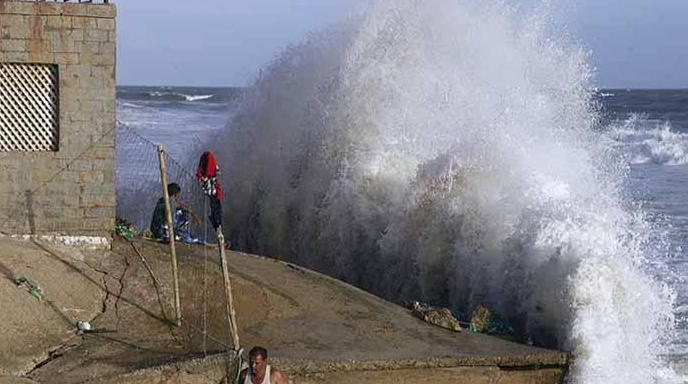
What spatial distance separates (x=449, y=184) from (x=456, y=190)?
0.15m

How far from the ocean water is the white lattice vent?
4.84 meters

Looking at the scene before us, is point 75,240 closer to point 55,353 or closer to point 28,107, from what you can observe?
point 28,107

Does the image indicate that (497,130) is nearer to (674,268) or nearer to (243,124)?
(674,268)

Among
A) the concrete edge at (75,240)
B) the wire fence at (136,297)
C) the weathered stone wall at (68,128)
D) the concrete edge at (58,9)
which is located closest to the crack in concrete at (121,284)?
the wire fence at (136,297)

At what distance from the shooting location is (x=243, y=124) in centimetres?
2108

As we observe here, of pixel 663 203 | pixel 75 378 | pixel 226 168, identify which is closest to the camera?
pixel 75 378

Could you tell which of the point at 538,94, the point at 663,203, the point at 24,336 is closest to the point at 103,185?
the point at 24,336

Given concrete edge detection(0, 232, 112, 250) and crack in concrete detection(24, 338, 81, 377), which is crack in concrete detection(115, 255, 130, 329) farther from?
crack in concrete detection(24, 338, 81, 377)

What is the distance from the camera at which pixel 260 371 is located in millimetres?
8461

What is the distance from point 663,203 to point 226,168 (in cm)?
1042

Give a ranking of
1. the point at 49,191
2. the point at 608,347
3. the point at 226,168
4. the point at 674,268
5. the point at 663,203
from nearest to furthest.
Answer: the point at 608,347 → the point at 49,191 → the point at 674,268 → the point at 226,168 → the point at 663,203

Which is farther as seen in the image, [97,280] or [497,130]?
[497,130]

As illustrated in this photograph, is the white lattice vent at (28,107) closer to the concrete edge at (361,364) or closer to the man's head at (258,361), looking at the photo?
the concrete edge at (361,364)

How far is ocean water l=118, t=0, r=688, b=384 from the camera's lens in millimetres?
11234
